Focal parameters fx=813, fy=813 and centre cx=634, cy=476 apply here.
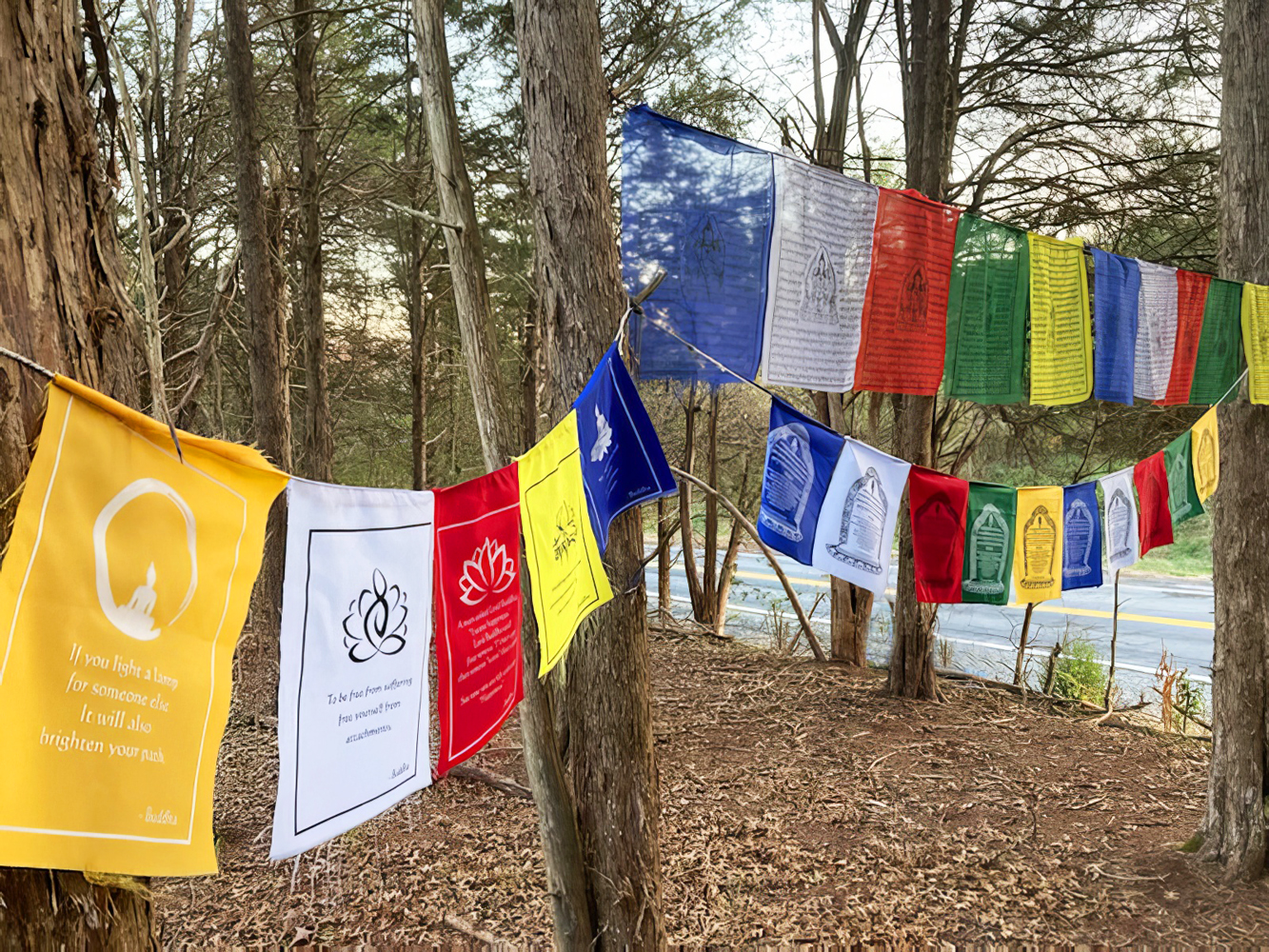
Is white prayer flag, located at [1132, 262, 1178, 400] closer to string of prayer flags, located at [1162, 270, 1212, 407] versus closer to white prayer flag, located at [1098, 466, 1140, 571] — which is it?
string of prayer flags, located at [1162, 270, 1212, 407]

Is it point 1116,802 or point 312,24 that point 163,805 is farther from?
point 312,24

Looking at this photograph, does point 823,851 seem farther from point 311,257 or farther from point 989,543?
point 311,257

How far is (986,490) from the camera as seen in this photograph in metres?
3.95

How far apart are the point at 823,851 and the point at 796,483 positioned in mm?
2596

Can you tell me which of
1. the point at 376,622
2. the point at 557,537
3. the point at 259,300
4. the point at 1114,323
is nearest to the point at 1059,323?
the point at 1114,323

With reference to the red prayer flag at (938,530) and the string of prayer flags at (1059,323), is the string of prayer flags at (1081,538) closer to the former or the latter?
the string of prayer flags at (1059,323)

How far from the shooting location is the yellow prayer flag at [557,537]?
100 inches

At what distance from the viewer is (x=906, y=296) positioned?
3.59m

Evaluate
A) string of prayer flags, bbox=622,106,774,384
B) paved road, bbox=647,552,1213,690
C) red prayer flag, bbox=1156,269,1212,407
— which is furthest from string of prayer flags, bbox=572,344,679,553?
paved road, bbox=647,552,1213,690

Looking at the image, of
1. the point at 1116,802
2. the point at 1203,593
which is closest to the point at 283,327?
the point at 1116,802

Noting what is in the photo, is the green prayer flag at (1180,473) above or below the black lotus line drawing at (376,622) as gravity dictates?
above

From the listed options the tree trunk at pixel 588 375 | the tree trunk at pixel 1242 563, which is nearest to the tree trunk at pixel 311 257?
the tree trunk at pixel 588 375

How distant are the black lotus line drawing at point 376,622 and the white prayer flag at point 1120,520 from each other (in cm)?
395

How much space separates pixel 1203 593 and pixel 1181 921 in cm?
1563
